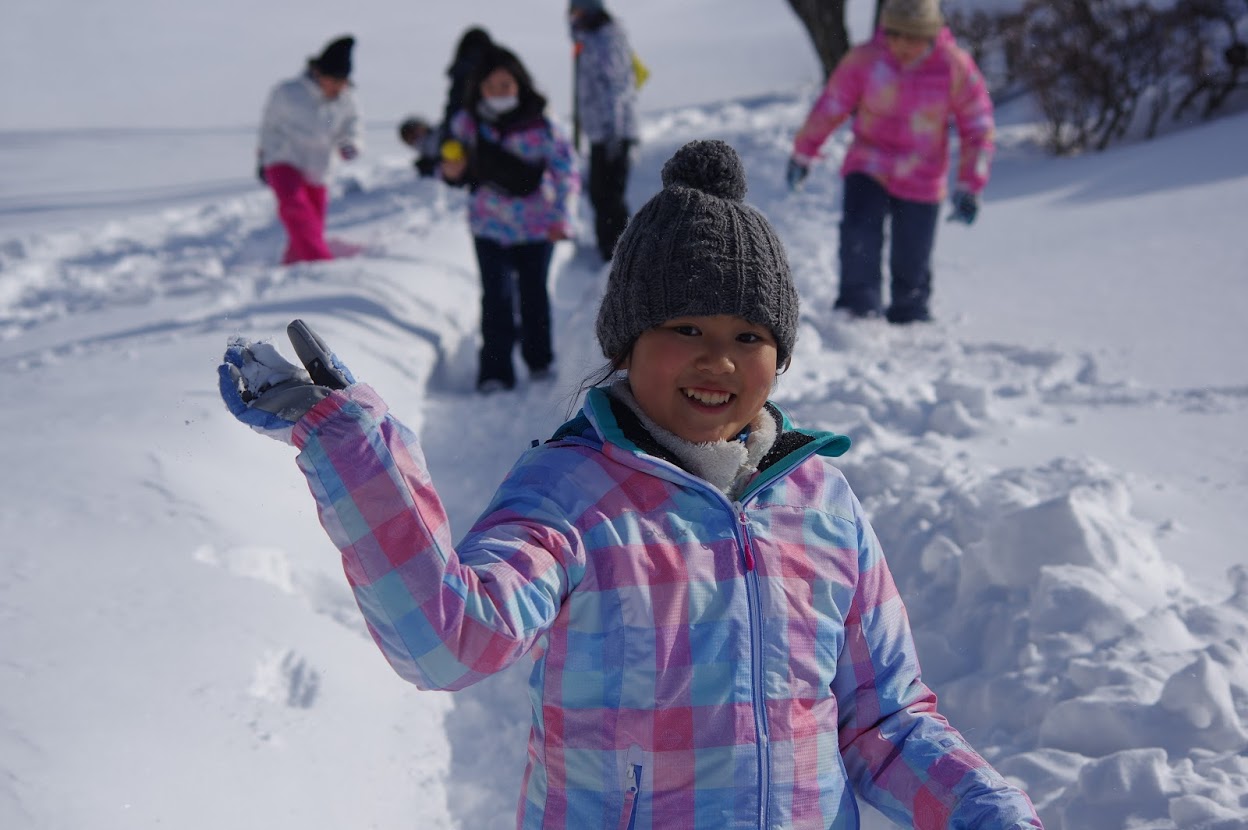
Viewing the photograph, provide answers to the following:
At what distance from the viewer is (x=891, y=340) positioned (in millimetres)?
5305

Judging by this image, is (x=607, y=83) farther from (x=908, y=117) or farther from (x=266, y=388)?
(x=266, y=388)

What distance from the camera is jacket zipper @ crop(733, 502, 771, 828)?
1539 millimetres

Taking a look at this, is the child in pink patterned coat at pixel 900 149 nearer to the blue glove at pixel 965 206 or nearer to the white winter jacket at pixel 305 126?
the blue glove at pixel 965 206

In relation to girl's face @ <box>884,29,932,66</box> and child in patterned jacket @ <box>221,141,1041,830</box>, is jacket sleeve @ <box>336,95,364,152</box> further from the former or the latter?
child in patterned jacket @ <box>221,141,1041,830</box>

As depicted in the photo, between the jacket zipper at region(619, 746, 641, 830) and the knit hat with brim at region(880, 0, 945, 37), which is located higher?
the knit hat with brim at region(880, 0, 945, 37)

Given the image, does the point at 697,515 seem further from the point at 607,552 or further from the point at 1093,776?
the point at 1093,776

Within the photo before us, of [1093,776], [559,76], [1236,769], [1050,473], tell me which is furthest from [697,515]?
[559,76]

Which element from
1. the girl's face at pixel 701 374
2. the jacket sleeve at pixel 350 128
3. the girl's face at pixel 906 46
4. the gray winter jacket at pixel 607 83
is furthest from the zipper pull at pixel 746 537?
the jacket sleeve at pixel 350 128

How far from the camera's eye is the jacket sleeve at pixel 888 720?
1.63m

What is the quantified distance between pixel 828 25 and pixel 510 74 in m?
8.33

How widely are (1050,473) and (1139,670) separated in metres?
1.11

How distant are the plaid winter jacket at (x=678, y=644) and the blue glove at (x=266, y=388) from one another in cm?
6

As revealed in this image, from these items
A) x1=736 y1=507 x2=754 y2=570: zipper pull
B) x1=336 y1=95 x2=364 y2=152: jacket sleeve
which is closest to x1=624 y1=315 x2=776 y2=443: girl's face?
x1=736 y1=507 x2=754 y2=570: zipper pull

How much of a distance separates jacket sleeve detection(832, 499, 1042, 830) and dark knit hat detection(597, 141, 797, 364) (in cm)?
38
